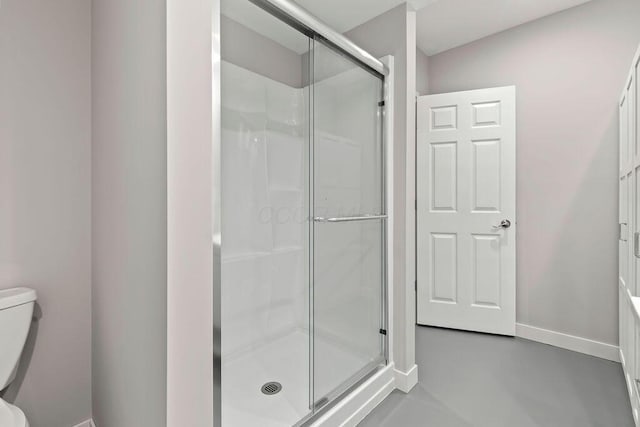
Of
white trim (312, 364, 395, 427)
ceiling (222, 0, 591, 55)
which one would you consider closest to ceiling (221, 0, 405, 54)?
ceiling (222, 0, 591, 55)

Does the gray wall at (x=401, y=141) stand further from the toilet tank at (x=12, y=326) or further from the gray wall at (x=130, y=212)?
the toilet tank at (x=12, y=326)

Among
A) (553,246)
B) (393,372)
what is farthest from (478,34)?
(393,372)

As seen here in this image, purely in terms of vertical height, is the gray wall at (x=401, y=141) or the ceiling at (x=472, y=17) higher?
the ceiling at (x=472, y=17)

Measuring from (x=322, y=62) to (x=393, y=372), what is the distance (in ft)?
5.89

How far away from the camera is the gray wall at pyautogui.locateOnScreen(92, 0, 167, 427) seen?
89 centimetres

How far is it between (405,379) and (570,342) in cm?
149

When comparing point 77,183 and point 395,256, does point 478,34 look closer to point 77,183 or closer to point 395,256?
point 395,256

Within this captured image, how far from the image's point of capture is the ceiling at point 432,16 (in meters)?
1.57

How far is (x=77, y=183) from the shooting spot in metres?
1.53

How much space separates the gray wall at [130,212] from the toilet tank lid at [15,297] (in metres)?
0.23

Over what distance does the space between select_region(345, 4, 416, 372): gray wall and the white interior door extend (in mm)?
995

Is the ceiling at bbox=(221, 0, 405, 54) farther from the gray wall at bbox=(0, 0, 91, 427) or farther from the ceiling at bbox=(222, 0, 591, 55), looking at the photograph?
the gray wall at bbox=(0, 0, 91, 427)

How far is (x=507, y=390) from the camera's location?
1.86 m

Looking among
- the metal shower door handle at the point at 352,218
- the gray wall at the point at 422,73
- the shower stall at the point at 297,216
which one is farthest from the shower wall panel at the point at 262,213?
the gray wall at the point at 422,73
